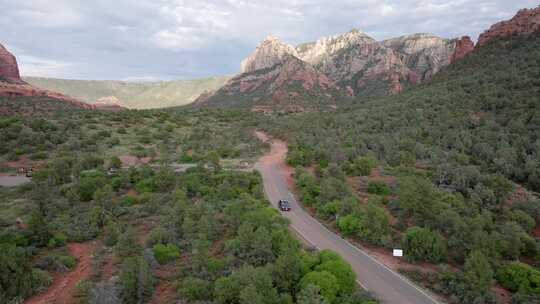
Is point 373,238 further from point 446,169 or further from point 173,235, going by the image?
point 446,169

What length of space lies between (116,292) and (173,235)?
5.14m

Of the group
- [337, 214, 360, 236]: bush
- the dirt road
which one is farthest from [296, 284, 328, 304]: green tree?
the dirt road

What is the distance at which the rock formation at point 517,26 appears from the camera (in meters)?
55.1

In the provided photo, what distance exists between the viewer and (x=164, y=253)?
1352 centimetres

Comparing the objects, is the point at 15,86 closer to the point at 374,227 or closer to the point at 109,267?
the point at 109,267

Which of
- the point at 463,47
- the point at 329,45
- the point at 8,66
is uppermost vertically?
the point at 329,45

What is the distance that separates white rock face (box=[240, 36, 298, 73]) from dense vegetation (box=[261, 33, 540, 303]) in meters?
112

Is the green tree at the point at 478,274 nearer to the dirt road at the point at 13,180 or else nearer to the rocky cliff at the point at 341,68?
the dirt road at the point at 13,180

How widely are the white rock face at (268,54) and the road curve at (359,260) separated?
145 m

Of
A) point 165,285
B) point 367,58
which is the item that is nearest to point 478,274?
point 165,285

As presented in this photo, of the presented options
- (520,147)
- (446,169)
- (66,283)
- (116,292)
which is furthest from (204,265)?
(520,147)

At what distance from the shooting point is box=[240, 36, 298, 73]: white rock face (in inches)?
6348

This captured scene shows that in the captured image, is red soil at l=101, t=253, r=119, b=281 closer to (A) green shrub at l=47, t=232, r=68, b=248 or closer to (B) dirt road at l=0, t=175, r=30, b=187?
(A) green shrub at l=47, t=232, r=68, b=248

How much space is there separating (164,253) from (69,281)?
3755 mm
